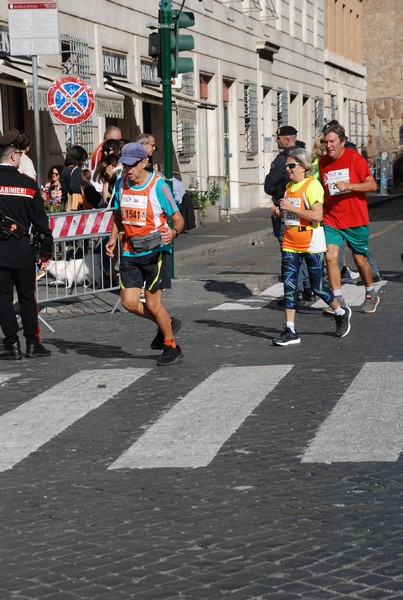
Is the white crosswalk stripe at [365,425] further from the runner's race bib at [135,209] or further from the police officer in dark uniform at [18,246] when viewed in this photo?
the police officer in dark uniform at [18,246]

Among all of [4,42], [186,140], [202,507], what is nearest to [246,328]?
[202,507]

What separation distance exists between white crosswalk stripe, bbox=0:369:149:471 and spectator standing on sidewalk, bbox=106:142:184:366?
1.67 ft

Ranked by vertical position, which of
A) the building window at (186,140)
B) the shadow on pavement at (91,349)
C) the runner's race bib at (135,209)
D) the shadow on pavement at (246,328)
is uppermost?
the building window at (186,140)

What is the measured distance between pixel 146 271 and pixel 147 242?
0.80ft

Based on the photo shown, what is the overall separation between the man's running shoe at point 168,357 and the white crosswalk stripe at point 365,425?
5.09 feet

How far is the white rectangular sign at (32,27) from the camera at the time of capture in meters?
13.8

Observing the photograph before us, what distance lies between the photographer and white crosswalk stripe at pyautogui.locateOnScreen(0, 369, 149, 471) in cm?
708

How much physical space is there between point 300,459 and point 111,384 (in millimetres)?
2622

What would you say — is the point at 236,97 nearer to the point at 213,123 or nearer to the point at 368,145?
the point at 213,123

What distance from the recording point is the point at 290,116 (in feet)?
148

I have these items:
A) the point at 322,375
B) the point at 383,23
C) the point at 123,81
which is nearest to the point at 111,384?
the point at 322,375

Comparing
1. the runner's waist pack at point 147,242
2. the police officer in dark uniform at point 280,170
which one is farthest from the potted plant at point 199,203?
the runner's waist pack at point 147,242

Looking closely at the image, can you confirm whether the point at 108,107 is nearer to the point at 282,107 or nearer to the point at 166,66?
the point at 166,66

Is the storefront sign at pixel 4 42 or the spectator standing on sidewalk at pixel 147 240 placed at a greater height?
the storefront sign at pixel 4 42
